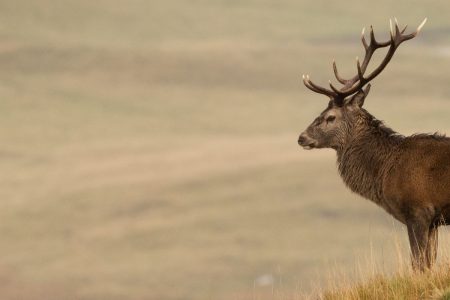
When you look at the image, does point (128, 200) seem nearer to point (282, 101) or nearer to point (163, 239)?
point (163, 239)

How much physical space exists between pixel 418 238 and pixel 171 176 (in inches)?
4657

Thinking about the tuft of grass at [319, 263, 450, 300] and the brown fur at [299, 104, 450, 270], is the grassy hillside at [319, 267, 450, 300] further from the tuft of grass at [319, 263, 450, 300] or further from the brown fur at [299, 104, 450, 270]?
the brown fur at [299, 104, 450, 270]

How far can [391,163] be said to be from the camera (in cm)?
1753

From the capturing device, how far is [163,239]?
11662 cm

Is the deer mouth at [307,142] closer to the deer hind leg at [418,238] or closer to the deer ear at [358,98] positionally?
the deer ear at [358,98]

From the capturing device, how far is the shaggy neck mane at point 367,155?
1772cm

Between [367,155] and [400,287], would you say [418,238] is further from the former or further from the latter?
[400,287]

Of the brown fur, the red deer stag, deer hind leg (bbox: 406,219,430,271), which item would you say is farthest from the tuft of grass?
deer hind leg (bbox: 406,219,430,271)

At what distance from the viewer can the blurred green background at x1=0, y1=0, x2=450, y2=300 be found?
108m

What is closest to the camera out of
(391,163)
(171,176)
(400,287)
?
(400,287)

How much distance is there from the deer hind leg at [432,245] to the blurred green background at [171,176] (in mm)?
50607

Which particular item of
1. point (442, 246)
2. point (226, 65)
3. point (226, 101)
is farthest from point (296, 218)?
point (442, 246)

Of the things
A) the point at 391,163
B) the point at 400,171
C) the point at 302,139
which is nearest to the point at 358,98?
the point at 302,139

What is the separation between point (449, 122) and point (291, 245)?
45.2 meters
